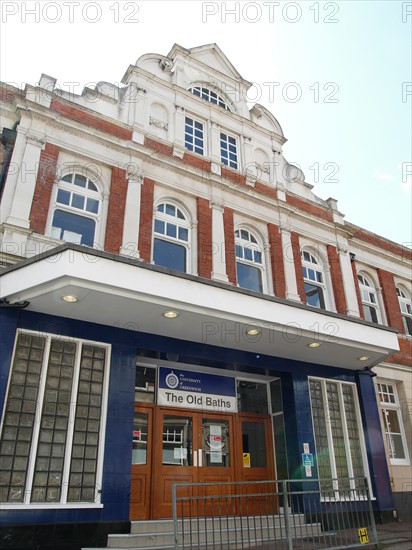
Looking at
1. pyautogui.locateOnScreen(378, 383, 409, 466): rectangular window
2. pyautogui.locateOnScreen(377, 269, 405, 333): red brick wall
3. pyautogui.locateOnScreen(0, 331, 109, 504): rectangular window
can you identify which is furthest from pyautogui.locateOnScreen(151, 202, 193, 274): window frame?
pyautogui.locateOnScreen(377, 269, 405, 333): red brick wall

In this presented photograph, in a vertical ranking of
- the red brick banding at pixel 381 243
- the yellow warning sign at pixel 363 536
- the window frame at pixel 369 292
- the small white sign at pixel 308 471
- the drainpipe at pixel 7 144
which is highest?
the red brick banding at pixel 381 243

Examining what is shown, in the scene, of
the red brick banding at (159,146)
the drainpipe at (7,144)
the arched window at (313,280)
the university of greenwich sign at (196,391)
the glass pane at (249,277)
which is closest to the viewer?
the drainpipe at (7,144)

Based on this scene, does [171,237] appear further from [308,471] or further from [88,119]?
[308,471]

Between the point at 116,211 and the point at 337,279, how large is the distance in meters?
7.16

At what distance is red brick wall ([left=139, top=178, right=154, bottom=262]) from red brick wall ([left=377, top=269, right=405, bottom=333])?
8.66 meters

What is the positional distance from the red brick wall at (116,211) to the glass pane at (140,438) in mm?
3597

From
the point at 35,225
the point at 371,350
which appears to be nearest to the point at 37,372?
the point at 35,225

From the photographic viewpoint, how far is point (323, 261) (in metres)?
14.1

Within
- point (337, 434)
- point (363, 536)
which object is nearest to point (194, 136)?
point (337, 434)

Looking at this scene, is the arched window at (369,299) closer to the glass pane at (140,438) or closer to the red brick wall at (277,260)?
the red brick wall at (277,260)

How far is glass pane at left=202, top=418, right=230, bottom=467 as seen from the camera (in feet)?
32.2

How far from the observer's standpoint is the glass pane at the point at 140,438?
888cm

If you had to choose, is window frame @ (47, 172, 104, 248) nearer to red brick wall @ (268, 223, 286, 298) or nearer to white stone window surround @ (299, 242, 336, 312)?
red brick wall @ (268, 223, 286, 298)

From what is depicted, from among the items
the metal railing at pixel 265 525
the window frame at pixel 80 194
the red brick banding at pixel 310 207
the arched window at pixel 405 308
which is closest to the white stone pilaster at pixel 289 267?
the red brick banding at pixel 310 207
